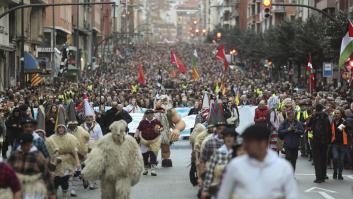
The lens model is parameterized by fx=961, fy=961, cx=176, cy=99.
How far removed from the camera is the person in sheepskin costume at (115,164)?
39.9ft

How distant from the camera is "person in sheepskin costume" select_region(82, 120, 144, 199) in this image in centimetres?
1215

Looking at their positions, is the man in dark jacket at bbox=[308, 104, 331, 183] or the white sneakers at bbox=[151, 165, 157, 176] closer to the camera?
the man in dark jacket at bbox=[308, 104, 331, 183]

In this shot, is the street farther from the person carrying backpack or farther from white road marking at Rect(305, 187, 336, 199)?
the person carrying backpack

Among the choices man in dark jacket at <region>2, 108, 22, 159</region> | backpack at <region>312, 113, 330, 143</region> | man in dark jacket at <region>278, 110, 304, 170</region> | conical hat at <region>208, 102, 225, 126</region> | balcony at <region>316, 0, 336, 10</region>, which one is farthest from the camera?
balcony at <region>316, 0, 336, 10</region>

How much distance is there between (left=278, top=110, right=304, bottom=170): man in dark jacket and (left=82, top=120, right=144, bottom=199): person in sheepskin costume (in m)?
5.97

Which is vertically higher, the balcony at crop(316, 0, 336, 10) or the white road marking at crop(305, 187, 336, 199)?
the balcony at crop(316, 0, 336, 10)

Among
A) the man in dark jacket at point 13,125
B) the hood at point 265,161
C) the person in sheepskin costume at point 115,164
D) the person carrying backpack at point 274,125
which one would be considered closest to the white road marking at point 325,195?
the person carrying backpack at point 274,125

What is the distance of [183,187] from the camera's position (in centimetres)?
1728

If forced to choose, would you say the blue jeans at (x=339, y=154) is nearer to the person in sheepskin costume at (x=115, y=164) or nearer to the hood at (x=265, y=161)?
the person in sheepskin costume at (x=115, y=164)

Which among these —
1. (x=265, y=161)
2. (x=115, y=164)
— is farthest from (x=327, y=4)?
(x=265, y=161)

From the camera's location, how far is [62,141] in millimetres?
14578

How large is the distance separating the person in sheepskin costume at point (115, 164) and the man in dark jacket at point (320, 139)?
6.54m

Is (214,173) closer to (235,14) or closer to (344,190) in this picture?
(344,190)

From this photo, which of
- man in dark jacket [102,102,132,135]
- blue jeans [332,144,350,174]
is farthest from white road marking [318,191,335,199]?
man in dark jacket [102,102,132,135]
